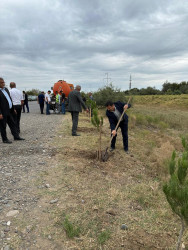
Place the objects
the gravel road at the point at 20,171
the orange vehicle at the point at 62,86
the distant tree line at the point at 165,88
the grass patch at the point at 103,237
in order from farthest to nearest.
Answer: the distant tree line at the point at 165,88 < the orange vehicle at the point at 62,86 < the gravel road at the point at 20,171 < the grass patch at the point at 103,237

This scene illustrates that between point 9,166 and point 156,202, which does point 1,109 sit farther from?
point 156,202

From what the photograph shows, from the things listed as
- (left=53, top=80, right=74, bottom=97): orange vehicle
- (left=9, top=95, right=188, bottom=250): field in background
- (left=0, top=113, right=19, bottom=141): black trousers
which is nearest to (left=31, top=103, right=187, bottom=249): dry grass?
(left=9, top=95, right=188, bottom=250): field in background

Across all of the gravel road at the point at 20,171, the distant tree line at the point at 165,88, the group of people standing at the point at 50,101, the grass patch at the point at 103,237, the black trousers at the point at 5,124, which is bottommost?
the grass patch at the point at 103,237

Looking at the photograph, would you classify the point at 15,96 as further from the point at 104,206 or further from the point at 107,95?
the point at 107,95

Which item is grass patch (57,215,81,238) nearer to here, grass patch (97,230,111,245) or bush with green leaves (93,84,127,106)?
grass patch (97,230,111,245)

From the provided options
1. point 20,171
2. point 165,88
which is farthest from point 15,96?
point 165,88

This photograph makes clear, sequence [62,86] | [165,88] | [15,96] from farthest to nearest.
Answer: [165,88] < [62,86] < [15,96]

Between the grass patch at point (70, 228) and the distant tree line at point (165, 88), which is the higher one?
the distant tree line at point (165, 88)

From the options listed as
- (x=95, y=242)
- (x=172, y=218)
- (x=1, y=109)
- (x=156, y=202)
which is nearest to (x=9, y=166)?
(x=1, y=109)

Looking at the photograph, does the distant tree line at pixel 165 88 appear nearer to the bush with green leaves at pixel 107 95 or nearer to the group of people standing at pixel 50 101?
the bush with green leaves at pixel 107 95

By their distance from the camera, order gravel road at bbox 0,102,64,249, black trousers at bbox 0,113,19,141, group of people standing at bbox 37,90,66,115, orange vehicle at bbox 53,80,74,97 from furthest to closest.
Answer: orange vehicle at bbox 53,80,74,97 → group of people standing at bbox 37,90,66,115 → black trousers at bbox 0,113,19,141 → gravel road at bbox 0,102,64,249

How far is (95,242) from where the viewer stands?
2.20m

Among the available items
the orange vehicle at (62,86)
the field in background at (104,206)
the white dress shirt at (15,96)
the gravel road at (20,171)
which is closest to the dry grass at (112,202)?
the field in background at (104,206)

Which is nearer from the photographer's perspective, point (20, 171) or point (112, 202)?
point (112, 202)
